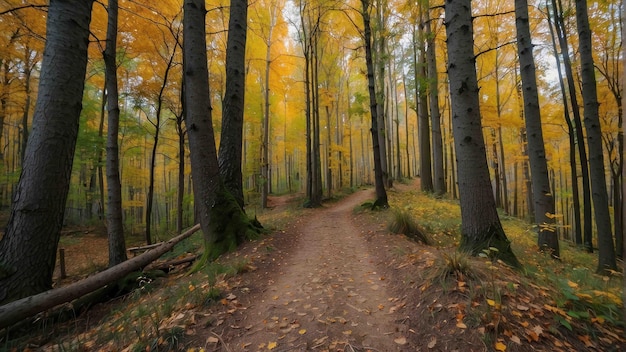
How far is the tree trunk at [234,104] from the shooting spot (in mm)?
6602

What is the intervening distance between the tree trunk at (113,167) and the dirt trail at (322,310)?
13.8ft

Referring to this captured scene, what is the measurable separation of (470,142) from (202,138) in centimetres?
490

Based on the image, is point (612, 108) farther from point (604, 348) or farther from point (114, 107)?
point (114, 107)

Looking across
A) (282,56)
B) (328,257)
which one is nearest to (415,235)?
(328,257)

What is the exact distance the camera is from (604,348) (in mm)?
2137

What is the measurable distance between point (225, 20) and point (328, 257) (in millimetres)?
13699

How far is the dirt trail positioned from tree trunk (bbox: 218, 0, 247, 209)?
2.78 meters

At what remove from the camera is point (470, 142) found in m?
4.08

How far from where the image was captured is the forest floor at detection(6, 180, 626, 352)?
229 centimetres

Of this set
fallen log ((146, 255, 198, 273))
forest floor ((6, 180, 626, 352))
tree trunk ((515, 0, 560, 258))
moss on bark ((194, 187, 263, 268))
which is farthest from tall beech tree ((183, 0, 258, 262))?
tree trunk ((515, 0, 560, 258))

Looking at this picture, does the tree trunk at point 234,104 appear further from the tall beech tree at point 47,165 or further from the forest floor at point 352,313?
the tall beech tree at point 47,165

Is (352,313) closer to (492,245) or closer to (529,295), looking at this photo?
(529,295)

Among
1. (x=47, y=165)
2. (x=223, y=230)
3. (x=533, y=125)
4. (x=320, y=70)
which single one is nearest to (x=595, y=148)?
(x=533, y=125)

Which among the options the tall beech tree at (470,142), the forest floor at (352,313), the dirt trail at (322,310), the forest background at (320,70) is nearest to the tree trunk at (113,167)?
the forest background at (320,70)
